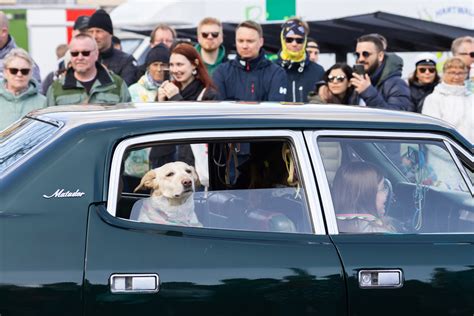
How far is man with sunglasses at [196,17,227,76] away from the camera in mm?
8797

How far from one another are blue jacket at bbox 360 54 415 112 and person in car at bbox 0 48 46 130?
278cm

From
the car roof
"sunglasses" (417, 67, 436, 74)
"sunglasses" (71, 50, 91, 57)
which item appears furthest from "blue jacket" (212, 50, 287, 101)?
the car roof

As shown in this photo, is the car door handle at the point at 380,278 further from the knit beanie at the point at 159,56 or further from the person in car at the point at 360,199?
the knit beanie at the point at 159,56

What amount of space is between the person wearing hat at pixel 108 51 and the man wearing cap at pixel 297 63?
53.5 inches

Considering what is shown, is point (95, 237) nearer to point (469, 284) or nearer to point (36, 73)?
point (469, 284)

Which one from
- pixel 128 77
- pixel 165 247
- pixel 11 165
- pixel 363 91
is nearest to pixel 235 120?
pixel 165 247

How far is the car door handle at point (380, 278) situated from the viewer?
3834mm

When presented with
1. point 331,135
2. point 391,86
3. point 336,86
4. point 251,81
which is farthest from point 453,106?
point 331,135

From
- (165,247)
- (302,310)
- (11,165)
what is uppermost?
(11,165)

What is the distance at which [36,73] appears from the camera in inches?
365

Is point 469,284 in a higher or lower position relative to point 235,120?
lower

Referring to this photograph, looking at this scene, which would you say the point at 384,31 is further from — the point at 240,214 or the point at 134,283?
the point at 134,283

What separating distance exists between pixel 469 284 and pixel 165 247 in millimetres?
1200

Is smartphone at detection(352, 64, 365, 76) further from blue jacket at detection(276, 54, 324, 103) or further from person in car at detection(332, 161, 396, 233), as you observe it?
person in car at detection(332, 161, 396, 233)
